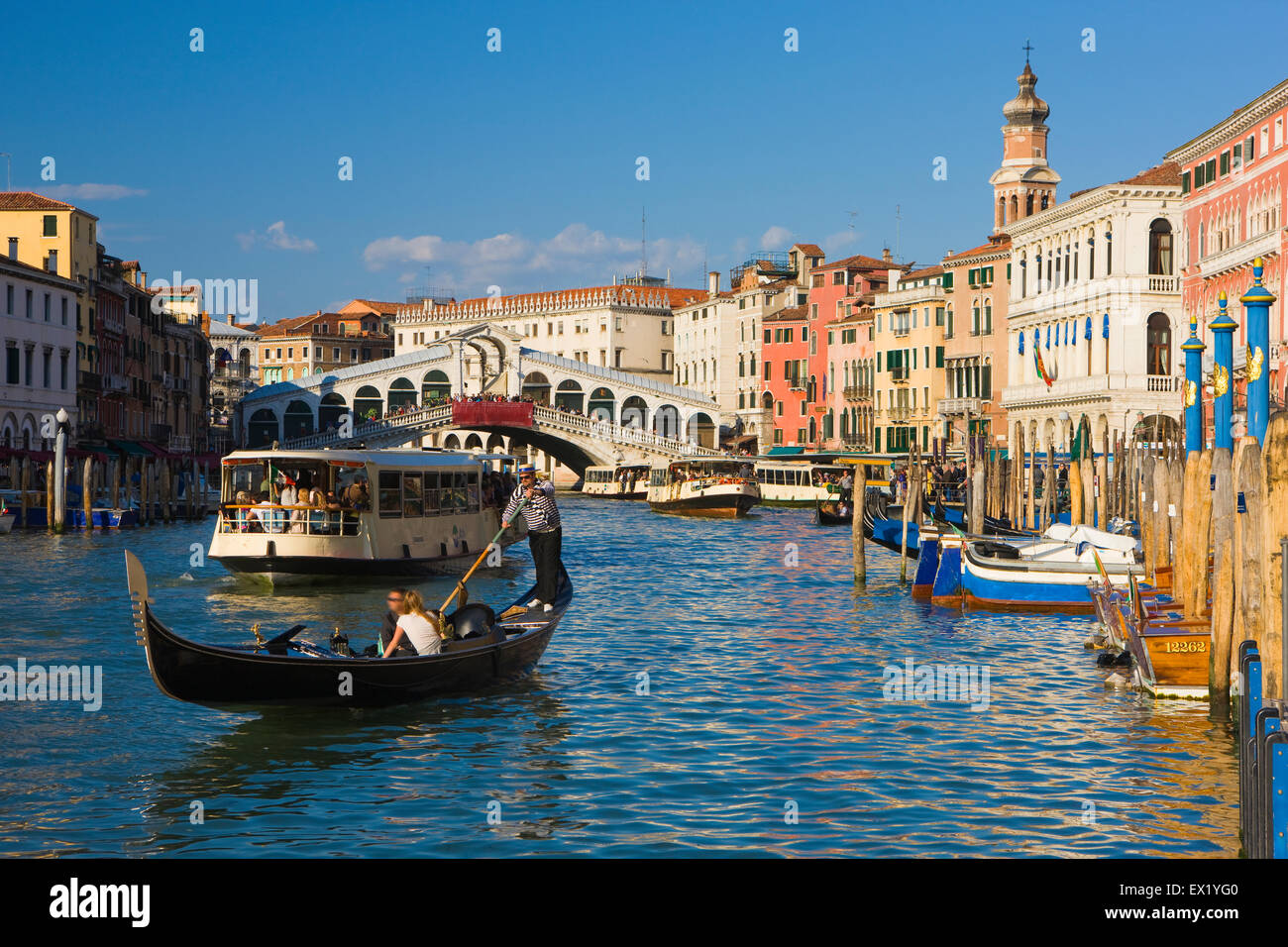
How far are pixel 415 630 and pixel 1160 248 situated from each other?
115ft

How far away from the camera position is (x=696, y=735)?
10.8m

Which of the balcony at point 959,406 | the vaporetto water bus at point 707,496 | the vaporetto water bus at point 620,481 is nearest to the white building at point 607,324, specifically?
the vaporetto water bus at point 620,481

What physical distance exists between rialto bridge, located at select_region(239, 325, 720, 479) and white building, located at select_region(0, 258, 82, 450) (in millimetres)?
15969

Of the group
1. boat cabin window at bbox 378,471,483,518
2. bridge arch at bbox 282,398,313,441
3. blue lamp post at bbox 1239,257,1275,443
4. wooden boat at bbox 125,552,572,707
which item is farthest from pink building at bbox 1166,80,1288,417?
bridge arch at bbox 282,398,313,441

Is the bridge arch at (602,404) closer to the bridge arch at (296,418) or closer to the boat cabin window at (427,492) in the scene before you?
the bridge arch at (296,418)

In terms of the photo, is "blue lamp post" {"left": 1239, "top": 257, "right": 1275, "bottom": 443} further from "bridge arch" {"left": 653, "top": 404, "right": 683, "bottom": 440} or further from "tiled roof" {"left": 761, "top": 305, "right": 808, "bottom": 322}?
"bridge arch" {"left": 653, "top": 404, "right": 683, "bottom": 440}

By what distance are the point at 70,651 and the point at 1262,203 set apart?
2557 centimetres

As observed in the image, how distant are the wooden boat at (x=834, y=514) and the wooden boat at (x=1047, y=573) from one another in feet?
68.1

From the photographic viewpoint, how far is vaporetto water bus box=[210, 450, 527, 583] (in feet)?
64.7

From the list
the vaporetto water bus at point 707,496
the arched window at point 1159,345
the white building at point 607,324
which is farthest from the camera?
the white building at point 607,324

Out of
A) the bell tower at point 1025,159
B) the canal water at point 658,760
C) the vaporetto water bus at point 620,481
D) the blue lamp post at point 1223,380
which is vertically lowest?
the canal water at point 658,760

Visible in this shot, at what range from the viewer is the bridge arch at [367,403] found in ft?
229
